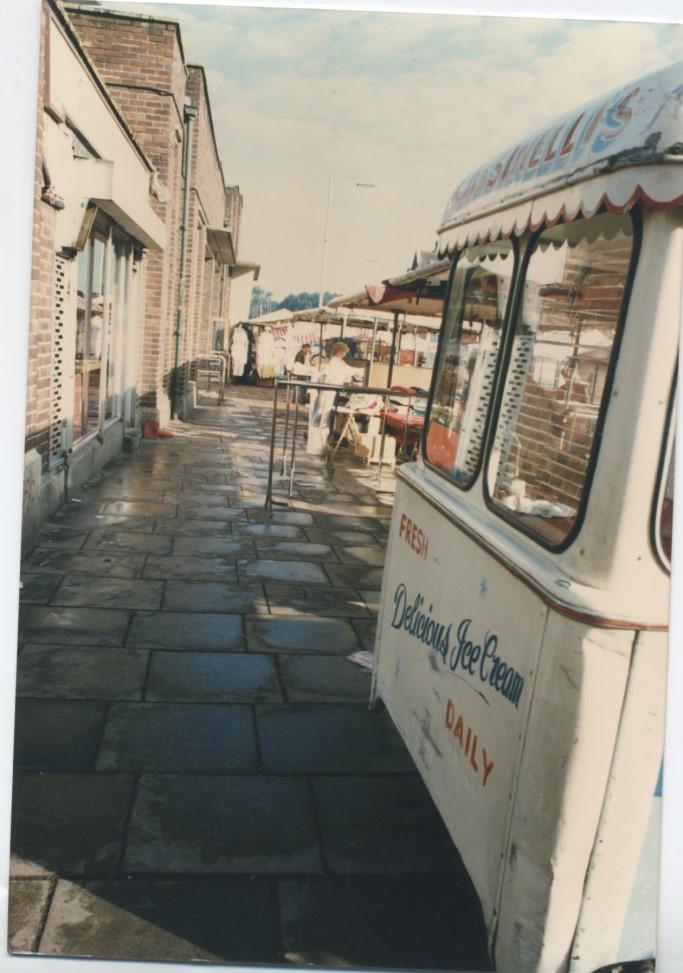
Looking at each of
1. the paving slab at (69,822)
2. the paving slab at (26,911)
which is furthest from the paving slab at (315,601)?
the paving slab at (26,911)

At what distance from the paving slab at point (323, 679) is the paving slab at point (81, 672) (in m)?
0.74

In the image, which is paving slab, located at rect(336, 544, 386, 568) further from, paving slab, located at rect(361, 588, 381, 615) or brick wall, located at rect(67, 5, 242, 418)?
brick wall, located at rect(67, 5, 242, 418)

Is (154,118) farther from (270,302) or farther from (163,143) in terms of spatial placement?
(270,302)

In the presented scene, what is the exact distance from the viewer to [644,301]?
1.80 m

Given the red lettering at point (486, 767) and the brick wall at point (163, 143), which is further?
the brick wall at point (163, 143)

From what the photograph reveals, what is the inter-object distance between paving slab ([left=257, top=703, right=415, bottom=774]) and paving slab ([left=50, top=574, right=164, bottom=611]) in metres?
1.46

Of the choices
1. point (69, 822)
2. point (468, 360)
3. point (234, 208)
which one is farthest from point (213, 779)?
point (234, 208)

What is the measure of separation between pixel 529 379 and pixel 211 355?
65.8 feet

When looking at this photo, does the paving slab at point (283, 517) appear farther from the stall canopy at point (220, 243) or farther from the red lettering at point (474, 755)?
the stall canopy at point (220, 243)

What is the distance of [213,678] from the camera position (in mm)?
3930

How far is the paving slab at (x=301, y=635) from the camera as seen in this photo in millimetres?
4438

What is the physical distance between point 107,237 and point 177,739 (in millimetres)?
6985

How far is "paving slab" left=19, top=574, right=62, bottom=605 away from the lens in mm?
4638

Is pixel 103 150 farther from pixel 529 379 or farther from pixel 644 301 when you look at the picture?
pixel 644 301
